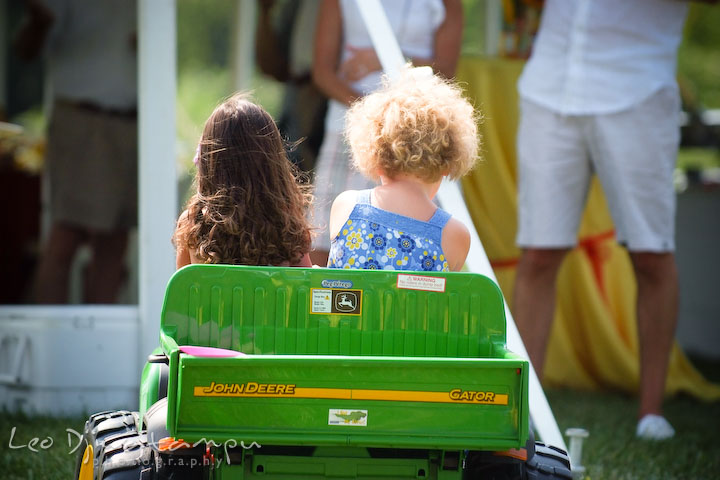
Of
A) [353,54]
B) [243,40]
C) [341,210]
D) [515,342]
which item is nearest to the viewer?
[341,210]

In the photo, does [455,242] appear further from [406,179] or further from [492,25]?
[492,25]

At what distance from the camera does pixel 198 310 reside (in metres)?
1.88

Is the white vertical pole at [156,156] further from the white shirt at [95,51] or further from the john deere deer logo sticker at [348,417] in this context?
the john deere deer logo sticker at [348,417]

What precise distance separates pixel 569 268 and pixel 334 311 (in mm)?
2703

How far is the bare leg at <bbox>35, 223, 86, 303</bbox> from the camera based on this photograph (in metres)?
4.41

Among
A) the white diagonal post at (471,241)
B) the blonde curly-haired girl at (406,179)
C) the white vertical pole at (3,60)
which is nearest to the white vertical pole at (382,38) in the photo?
the white diagonal post at (471,241)

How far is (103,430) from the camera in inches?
78.0

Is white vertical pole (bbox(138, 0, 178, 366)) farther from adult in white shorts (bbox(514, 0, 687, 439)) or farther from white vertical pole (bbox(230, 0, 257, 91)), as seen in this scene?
white vertical pole (bbox(230, 0, 257, 91))

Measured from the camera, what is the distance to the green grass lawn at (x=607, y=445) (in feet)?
8.64

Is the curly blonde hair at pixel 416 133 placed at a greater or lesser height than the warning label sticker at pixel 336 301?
greater

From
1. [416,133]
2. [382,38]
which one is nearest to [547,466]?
[416,133]

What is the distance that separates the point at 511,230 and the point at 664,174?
1.10 meters

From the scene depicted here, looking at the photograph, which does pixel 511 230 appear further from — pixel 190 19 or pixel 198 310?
pixel 190 19

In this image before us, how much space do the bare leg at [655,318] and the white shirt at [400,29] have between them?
1.17 m
